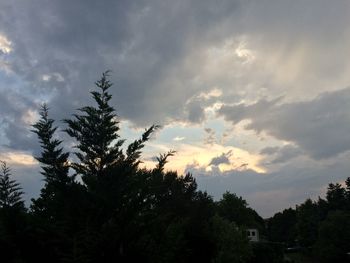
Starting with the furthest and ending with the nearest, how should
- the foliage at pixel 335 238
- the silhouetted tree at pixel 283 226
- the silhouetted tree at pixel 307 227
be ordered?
the silhouetted tree at pixel 283 226 → the silhouetted tree at pixel 307 227 → the foliage at pixel 335 238

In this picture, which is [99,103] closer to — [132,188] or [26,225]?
[132,188]

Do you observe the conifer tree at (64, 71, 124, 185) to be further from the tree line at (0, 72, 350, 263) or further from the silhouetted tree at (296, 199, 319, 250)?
the silhouetted tree at (296, 199, 319, 250)

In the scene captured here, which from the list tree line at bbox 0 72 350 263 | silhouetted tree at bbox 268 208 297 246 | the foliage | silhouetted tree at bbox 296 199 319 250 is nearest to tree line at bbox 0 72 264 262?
tree line at bbox 0 72 350 263

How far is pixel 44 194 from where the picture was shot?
3619cm

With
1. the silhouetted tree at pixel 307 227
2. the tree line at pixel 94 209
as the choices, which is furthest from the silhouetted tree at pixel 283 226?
the tree line at pixel 94 209

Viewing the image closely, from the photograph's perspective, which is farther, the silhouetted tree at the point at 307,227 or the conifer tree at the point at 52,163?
the silhouetted tree at the point at 307,227

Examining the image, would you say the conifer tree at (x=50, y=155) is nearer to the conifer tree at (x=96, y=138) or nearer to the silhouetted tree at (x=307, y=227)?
the conifer tree at (x=96, y=138)

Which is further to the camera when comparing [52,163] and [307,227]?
[307,227]

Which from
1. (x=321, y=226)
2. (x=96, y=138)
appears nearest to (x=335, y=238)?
(x=321, y=226)

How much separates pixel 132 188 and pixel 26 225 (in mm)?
8919

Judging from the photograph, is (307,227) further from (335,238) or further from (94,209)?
(94,209)

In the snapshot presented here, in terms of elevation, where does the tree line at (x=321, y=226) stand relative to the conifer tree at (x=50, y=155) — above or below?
above

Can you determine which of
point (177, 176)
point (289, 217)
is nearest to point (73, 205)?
point (177, 176)

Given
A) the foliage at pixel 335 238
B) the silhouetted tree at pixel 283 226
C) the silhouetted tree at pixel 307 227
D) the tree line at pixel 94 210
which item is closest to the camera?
the tree line at pixel 94 210
